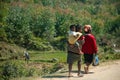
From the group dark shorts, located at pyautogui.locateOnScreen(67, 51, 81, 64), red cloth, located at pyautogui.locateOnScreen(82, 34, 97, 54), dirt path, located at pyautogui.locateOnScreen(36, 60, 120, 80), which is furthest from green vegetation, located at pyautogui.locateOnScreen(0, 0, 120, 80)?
dark shorts, located at pyautogui.locateOnScreen(67, 51, 81, 64)

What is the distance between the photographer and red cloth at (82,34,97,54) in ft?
40.8

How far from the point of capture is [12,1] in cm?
4306

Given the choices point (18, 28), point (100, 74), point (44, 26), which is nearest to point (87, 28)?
point (100, 74)

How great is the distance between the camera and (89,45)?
12.5 m

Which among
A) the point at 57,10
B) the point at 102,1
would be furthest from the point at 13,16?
the point at 102,1

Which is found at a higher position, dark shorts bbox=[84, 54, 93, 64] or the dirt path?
dark shorts bbox=[84, 54, 93, 64]

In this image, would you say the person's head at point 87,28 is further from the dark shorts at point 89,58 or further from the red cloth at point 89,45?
the dark shorts at point 89,58


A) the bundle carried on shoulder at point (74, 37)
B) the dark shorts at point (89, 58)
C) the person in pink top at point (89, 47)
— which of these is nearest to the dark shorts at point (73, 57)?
the bundle carried on shoulder at point (74, 37)

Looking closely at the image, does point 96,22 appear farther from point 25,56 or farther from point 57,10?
point 25,56

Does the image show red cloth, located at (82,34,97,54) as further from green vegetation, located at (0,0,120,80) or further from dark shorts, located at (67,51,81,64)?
green vegetation, located at (0,0,120,80)

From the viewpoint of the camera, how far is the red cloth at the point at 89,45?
1243 centimetres

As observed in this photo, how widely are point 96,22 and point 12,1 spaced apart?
8961mm

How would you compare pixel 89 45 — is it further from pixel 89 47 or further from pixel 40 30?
pixel 40 30

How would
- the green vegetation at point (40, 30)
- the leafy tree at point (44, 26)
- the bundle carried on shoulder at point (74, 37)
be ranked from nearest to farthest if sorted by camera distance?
the bundle carried on shoulder at point (74, 37) → the green vegetation at point (40, 30) → the leafy tree at point (44, 26)
